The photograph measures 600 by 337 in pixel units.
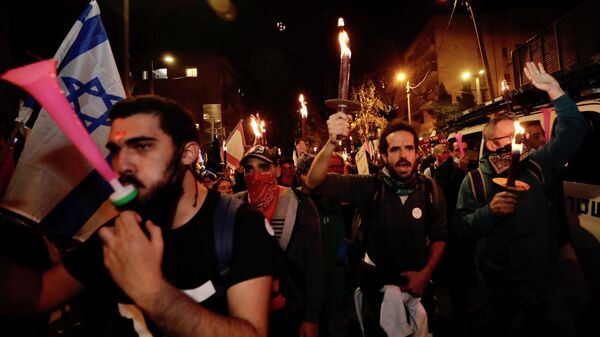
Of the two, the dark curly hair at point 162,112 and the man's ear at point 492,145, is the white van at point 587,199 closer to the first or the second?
the man's ear at point 492,145

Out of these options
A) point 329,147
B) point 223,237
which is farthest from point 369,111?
point 223,237

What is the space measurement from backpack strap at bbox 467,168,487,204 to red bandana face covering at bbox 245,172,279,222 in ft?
6.63

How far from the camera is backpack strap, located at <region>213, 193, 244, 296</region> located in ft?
5.59

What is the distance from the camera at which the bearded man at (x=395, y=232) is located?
3.26 m

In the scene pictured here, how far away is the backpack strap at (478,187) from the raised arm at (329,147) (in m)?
1.58

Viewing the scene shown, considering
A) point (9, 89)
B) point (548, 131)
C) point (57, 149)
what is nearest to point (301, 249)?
point (57, 149)

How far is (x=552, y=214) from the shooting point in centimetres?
348

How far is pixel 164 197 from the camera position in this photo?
1.71 meters

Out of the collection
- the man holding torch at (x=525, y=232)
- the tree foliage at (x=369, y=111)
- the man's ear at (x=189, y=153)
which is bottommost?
the man holding torch at (x=525, y=232)

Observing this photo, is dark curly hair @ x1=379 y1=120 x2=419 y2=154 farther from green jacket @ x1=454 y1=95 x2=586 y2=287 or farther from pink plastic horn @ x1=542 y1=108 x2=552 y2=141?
pink plastic horn @ x1=542 y1=108 x2=552 y2=141

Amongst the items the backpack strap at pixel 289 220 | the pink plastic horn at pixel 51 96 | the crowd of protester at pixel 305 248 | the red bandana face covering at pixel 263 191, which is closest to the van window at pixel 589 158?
the crowd of protester at pixel 305 248

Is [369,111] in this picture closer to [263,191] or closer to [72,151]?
[263,191]

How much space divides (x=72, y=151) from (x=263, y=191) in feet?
5.78

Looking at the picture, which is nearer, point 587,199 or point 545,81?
point 545,81
